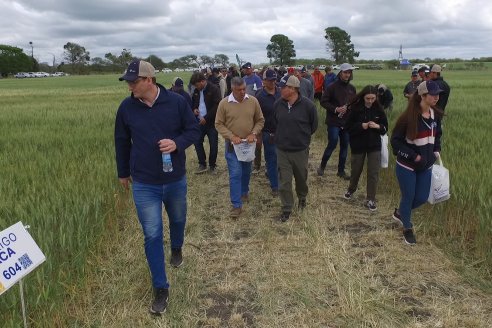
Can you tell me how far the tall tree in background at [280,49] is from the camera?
11281 centimetres

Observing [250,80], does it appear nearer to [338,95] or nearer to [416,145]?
[338,95]

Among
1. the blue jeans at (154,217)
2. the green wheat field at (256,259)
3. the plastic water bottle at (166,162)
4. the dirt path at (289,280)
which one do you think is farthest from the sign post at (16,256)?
the plastic water bottle at (166,162)

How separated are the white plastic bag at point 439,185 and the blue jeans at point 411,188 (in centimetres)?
7

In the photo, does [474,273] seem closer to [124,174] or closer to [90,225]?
[124,174]

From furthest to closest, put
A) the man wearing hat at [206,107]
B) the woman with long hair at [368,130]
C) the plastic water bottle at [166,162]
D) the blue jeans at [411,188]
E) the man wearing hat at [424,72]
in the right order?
the man wearing hat at [424,72] < the man wearing hat at [206,107] < the woman with long hair at [368,130] < the blue jeans at [411,188] < the plastic water bottle at [166,162]

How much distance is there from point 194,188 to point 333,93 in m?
2.83

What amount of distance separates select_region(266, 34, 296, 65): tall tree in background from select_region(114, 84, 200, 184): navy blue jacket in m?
112

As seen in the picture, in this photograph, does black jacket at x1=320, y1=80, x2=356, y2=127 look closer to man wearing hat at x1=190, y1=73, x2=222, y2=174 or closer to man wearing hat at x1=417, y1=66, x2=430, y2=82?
man wearing hat at x1=190, y1=73, x2=222, y2=174

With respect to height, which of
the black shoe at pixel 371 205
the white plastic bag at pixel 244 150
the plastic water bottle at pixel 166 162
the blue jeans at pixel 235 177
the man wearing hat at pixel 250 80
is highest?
the man wearing hat at pixel 250 80

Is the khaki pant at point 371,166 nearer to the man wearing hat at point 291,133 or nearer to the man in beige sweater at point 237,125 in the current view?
the man wearing hat at point 291,133

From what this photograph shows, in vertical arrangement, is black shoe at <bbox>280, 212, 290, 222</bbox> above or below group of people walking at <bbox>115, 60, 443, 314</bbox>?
below

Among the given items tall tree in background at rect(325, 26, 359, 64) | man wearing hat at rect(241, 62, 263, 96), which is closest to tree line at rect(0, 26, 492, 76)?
tall tree in background at rect(325, 26, 359, 64)

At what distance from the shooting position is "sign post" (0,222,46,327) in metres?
2.52

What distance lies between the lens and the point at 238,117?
5660mm
